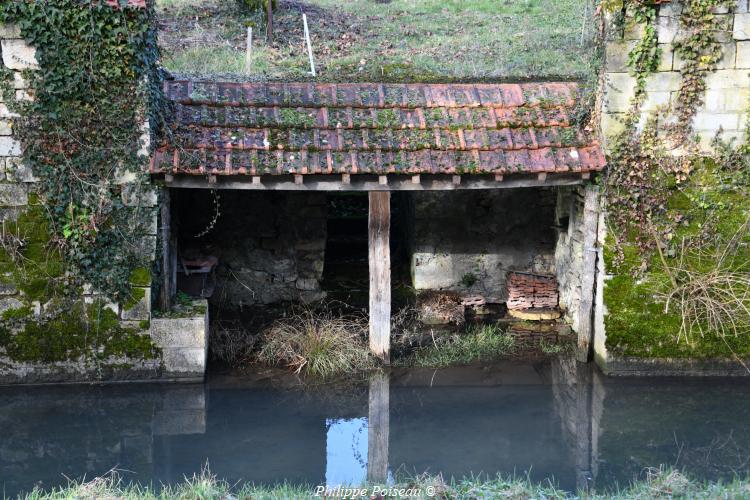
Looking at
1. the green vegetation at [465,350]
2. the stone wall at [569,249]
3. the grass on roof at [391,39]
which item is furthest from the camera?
the grass on roof at [391,39]

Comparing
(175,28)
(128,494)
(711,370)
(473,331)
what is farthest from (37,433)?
(175,28)

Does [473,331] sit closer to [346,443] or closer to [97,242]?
[346,443]

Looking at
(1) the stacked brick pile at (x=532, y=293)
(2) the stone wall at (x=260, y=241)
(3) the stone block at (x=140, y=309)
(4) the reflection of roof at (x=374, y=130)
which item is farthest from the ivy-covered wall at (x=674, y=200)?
(3) the stone block at (x=140, y=309)

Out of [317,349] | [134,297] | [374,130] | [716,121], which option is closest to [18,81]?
[134,297]

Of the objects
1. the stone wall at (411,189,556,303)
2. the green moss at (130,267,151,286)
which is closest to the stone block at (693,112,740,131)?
the stone wall at (411,189,556,303)

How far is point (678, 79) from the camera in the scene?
818 cm

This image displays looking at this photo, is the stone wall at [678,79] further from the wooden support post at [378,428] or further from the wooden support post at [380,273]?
the wooden support post at [378,428]

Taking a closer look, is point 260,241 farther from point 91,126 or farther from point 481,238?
point 91,126

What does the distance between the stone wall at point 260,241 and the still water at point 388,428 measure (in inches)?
100

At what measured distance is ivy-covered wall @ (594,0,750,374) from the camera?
8.12 meters

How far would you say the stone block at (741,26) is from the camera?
313 inches

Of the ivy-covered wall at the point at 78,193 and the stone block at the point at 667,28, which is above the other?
the stone block at the point at 667,28

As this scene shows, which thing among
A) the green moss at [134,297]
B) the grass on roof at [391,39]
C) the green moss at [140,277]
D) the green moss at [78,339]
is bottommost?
the green moss at [78,339]

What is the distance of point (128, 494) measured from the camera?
578 centimetres
